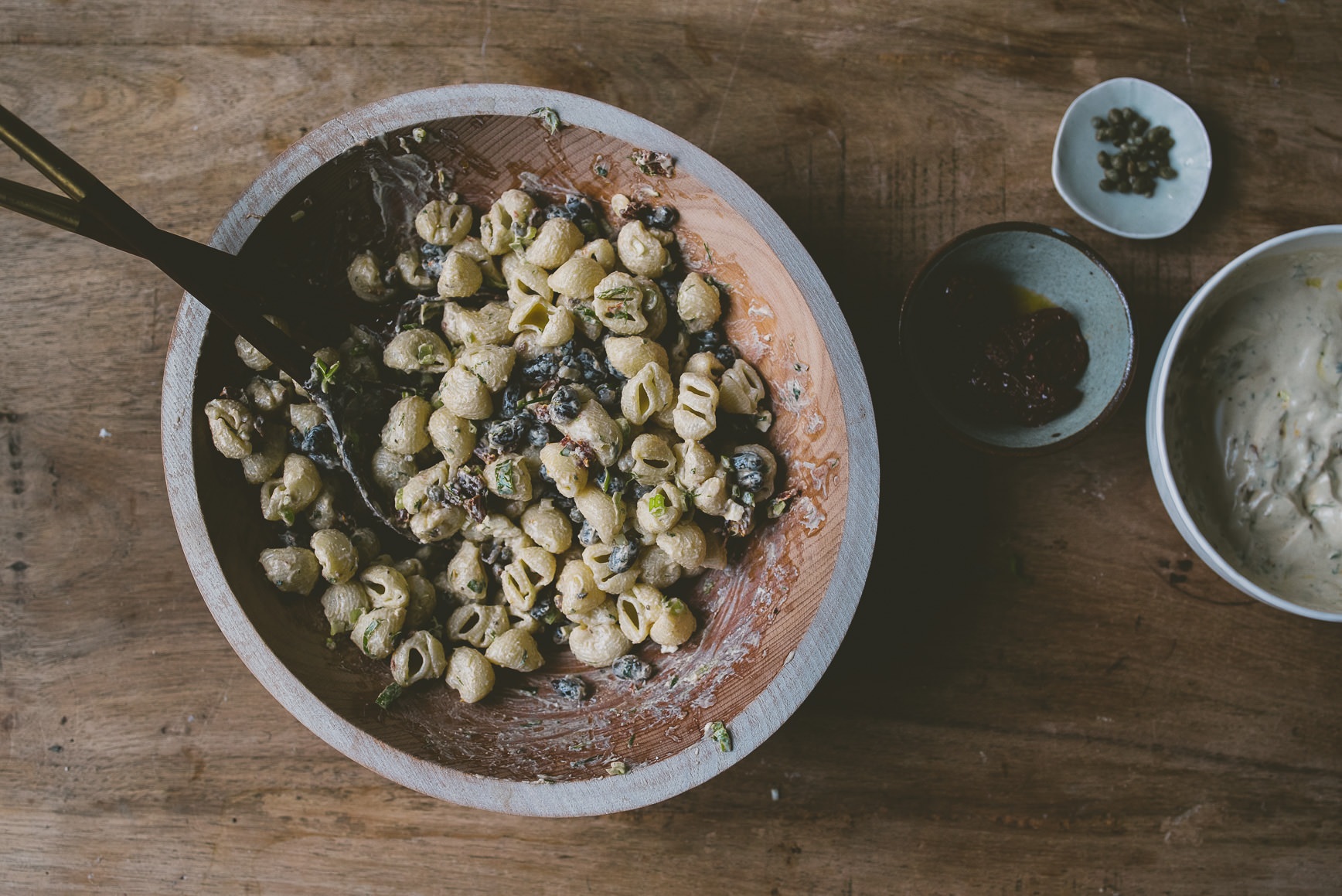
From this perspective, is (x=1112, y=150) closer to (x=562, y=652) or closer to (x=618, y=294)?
(x=618, y=294)

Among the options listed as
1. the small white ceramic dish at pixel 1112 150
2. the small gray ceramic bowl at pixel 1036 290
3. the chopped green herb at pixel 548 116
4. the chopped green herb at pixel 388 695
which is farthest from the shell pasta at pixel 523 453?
the small white ceramic dish at pixel 1112 150

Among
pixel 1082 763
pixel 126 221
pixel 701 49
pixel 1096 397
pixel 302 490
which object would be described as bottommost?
pixel 1082 763

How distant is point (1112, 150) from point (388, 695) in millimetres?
1469

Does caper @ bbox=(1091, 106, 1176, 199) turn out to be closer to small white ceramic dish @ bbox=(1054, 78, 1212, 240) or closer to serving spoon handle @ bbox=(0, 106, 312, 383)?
small white ceramic dish @ bbox=(1054, 78, 1212, 240)

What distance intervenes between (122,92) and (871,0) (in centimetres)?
128

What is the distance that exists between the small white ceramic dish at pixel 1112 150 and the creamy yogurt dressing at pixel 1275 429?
18 centimetres

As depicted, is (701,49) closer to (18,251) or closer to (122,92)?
(122,92)

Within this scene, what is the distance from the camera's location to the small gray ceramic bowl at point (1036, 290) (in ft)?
4.03

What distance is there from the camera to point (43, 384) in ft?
4.40

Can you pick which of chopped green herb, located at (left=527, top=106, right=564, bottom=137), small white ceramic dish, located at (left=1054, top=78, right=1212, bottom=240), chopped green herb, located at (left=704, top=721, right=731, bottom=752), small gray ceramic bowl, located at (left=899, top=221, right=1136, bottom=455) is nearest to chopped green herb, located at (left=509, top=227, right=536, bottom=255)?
chopped green herb, located at (left=527, top=106, right=564, bottom=137)

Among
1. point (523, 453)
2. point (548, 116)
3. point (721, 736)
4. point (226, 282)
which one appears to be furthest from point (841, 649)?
point (226, 282)

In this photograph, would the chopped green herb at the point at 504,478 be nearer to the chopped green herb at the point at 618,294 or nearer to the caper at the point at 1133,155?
the chopped green herb at the point at 618,294

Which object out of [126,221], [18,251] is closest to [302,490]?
[126,221]

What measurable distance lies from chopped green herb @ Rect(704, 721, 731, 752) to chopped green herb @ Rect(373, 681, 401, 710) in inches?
17.3
